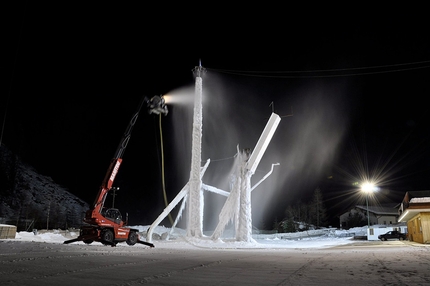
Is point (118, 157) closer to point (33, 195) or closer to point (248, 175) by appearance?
point (248, 175)

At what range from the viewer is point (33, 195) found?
108812mm

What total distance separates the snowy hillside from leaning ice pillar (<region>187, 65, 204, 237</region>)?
6888cm

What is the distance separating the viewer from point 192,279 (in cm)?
685

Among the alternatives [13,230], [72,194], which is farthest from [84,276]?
[72,194]

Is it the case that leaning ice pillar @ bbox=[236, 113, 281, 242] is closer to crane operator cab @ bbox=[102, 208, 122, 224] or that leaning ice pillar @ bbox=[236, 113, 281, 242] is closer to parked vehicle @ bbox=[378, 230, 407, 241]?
crane operator cab @ bbox=[102, 208, 122, 224]

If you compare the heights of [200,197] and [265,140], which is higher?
[265,140]

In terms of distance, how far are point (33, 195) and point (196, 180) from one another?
99.2 meters

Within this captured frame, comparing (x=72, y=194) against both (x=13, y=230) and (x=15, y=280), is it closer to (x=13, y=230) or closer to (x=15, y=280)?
(x=13, y=230)

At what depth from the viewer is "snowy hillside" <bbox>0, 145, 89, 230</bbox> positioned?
9256cm

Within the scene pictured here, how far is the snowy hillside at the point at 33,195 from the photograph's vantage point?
92.6 metres

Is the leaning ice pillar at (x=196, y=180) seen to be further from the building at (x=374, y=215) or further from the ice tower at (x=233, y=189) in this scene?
the building at (x=374, y=215)

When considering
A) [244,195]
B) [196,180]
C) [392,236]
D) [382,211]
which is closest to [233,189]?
[244,195]

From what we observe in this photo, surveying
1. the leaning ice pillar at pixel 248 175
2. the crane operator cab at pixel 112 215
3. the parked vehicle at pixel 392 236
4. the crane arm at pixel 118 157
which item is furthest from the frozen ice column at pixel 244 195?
the parked vehicle at pixel 392 236

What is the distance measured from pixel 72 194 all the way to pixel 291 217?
71.9 m
